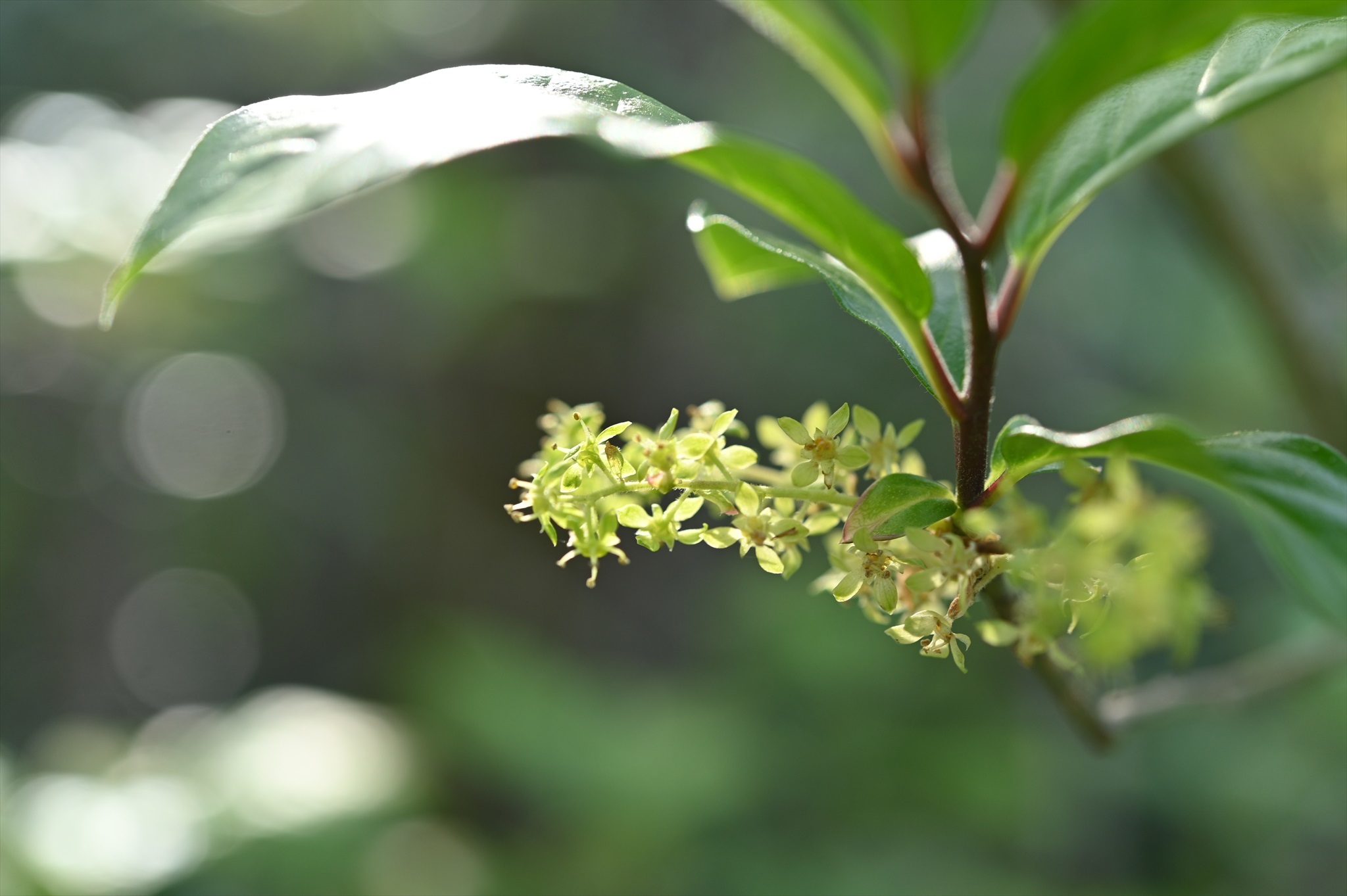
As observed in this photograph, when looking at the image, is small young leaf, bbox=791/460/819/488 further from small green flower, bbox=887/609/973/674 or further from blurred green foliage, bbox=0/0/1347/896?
blurred green foliage, bbox=0/0/1347/896

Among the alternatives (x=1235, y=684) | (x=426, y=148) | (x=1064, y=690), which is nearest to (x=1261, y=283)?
(x=1235, y=684)

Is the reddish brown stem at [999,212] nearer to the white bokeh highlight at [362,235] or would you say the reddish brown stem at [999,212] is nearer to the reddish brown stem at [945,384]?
the reddish brown stem at [945,384]

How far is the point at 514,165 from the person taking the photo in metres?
3.87

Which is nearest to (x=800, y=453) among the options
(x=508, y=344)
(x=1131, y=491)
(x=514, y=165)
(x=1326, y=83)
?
(x=1131, y=491)

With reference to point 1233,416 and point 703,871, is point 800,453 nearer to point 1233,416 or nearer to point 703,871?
point 703,871

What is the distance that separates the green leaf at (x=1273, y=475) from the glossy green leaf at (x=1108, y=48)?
0.14 m

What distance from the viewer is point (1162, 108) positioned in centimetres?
49

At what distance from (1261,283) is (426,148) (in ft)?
4.14

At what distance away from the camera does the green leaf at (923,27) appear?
1.53ft

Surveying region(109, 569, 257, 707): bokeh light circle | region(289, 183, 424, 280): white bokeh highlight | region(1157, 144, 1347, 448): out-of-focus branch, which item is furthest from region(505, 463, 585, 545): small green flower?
region(109, 569, 257, 707): bokeh light circle

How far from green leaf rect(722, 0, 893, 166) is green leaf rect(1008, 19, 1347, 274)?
0.30ft

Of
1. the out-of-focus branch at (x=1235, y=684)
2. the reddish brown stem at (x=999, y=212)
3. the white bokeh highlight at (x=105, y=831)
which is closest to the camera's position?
the reddish brown stem at (x=999, y=212)

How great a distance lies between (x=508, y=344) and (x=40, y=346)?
58.9 inches

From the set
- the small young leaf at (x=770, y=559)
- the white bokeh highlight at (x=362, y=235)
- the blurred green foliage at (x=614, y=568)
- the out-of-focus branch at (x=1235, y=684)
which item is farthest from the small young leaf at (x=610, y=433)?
the white bokeh highlight at (x=362, y=235)
